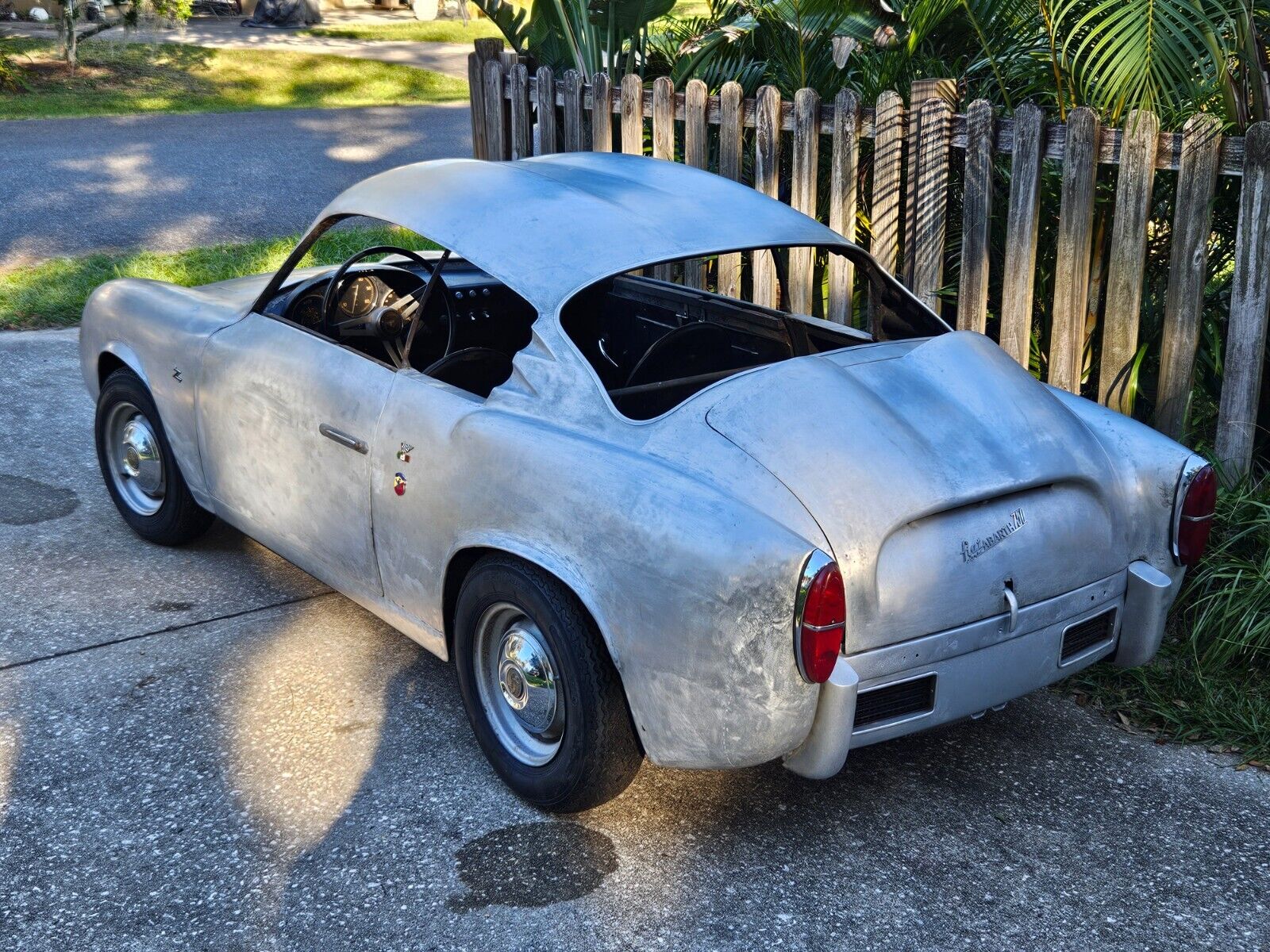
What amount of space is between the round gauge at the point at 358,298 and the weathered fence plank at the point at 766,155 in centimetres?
201

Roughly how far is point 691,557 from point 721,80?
5088 millimetres

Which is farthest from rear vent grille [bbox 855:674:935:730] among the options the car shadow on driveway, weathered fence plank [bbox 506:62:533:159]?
weathered fence plank [bbox 506:62:533:159]

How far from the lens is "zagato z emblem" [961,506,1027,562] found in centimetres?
317

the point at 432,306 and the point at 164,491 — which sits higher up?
the point at 432,306

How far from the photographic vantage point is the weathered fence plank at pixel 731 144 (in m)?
6.17

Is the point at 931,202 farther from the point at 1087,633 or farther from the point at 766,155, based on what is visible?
the point at 1087,633

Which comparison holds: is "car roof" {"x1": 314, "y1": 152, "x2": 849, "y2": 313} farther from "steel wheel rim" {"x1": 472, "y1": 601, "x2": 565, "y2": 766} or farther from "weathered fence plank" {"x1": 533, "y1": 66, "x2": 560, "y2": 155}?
"weathered fence plank" {"x1": 533, "y1": 66, "x2": 560, "y2": 155}

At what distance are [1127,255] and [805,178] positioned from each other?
5.26ft

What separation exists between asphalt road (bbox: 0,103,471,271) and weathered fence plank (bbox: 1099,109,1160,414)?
7091mm

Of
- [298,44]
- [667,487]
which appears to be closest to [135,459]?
[667,487]

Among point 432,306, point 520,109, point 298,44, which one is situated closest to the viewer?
point 432,306

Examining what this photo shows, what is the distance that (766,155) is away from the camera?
19.8ft

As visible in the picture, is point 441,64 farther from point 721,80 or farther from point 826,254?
point 826,254

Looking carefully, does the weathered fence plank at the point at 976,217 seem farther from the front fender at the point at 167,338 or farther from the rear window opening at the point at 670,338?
the front fender at the point at 167,338
